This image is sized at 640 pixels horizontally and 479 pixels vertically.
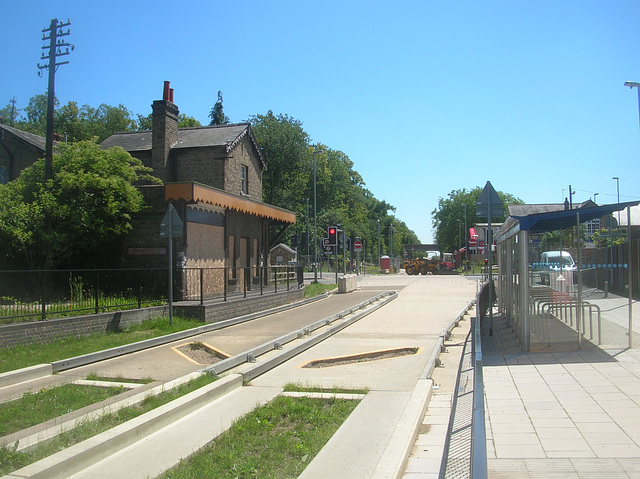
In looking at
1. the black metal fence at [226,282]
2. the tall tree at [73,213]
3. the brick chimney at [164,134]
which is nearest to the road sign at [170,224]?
the black metal fence at [226,282]

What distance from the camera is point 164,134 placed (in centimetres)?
2423

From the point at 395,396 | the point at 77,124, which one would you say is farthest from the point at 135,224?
the point at 77,124

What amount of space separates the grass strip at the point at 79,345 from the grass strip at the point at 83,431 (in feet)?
11.4

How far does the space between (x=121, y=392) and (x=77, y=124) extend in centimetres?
5922

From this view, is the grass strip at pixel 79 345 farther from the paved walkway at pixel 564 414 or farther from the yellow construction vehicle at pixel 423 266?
the yellow construction vehicle at pixel 423 266

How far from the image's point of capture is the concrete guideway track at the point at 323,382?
16.4 ft

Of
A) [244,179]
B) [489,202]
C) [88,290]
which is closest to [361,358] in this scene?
[489,202]

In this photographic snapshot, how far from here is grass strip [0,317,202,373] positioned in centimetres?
955

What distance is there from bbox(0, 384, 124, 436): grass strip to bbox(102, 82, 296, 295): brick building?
9434 millimetres

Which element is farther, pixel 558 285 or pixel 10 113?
pixel 10 113

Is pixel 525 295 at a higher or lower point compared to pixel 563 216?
lower

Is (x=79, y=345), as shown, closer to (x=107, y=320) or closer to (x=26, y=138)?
(x=107, y=320)

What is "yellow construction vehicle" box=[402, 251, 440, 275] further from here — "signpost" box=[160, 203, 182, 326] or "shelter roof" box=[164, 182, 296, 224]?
"signpost" box=[160, 203, 182, 326]

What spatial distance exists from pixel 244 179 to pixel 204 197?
1165 cm
